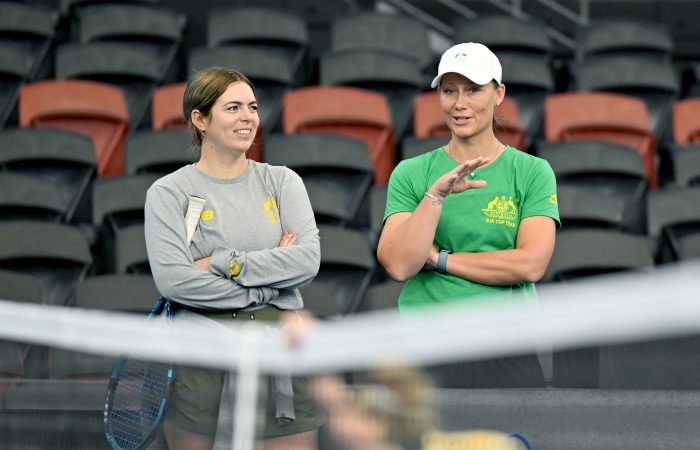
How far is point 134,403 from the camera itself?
2.05 metres

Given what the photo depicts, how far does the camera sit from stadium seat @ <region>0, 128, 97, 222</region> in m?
5.58

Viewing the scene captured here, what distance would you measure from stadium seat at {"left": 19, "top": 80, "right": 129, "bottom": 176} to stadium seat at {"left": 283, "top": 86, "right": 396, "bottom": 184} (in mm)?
889

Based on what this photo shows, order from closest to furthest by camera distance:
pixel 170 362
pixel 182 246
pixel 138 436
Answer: pixel 170 362 → pixel 138 436 → pixel 182 246

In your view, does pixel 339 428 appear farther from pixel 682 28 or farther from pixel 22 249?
pixel 682 28

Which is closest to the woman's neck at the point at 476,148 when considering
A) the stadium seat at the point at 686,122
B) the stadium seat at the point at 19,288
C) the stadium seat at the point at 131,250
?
the stadium seat at the point at 19,288

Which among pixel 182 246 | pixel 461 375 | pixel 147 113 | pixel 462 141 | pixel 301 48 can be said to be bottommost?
pixel 461 375

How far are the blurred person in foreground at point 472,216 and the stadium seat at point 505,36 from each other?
4.58 meters

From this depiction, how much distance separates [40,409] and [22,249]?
294 cm

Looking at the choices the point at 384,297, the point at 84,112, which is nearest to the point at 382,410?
the point at 384,297

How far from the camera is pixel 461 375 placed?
5.53ft

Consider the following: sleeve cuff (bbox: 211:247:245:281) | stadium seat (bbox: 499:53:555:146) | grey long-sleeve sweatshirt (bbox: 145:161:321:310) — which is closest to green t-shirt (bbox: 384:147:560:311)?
grey long-sleeve sweatshirt (bbox: 145:161:321:310)

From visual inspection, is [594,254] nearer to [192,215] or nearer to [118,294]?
[118,294]

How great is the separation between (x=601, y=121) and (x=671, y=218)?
1071 mm

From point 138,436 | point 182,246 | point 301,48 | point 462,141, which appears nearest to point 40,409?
point 138,436
